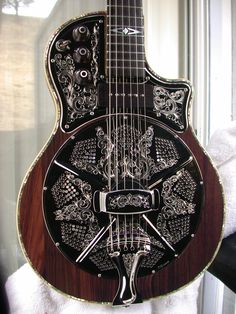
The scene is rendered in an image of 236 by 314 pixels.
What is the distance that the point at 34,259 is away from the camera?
0.47 m

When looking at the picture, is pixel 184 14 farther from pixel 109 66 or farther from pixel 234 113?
pixel 109 66

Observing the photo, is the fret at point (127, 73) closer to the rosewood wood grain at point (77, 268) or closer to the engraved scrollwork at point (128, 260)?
the rosewood wood grain at point (77, 268)

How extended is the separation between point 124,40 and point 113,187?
25 cm

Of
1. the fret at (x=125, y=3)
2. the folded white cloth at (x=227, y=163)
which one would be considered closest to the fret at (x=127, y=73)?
the fret at (x=125, y=3)

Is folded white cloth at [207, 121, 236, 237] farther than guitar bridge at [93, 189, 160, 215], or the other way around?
folded white cloth at [207, 121, 236, 237]

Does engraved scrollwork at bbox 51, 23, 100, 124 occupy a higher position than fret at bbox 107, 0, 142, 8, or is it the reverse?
fret at bbox 107, 0, 142, 8

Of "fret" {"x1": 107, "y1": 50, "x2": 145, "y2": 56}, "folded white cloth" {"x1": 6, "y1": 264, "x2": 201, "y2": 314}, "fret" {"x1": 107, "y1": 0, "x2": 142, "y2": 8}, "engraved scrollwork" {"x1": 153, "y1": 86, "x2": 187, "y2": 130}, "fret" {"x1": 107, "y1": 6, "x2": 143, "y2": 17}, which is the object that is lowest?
"folded white cloth" {"x1": 6, "y1": 264, "x2": 201, "y2": 314}

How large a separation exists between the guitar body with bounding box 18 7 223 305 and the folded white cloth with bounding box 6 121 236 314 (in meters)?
0.05

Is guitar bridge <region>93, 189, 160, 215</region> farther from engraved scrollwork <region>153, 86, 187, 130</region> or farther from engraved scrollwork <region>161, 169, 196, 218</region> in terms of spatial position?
engraved scrollwork <region>153, 86, 187, 130</region>

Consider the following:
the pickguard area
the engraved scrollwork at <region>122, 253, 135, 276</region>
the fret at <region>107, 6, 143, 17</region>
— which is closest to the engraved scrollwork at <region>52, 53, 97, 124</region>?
the pickguard area

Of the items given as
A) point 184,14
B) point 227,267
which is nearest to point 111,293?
point 227,267

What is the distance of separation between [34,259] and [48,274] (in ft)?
0.11

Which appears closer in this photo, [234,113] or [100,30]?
[100,30]

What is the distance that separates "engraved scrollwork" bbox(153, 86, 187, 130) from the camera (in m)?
0.53
